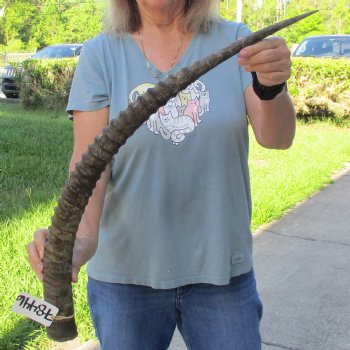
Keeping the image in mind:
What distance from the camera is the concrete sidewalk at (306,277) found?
150 inches

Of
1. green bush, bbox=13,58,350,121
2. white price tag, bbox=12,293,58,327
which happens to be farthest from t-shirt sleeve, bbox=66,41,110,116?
green bush, bbox=13,58,350,121

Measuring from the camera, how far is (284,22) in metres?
1.46

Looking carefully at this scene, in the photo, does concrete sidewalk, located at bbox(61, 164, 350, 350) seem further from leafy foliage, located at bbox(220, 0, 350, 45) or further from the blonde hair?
leafy foliage, located at bbox(220, 0, 350, 45)

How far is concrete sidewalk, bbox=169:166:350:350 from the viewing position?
12.5 feet

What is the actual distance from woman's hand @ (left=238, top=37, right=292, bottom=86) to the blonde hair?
18.5 inches

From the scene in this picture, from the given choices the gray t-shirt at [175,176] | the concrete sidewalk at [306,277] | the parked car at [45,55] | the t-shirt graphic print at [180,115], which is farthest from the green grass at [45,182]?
the parked car at [45,55]

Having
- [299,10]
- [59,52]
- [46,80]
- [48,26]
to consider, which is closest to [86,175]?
[46,80]

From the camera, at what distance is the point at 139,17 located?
2.13m

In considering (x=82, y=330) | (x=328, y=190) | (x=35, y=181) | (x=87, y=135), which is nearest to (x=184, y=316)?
(x=87, y=135)

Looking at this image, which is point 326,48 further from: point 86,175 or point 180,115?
point 86,175

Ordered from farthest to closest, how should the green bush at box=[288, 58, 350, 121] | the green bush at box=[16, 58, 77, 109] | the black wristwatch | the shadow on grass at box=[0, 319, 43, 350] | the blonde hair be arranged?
1. the green bush at box=[16, 58, 77, 109]
2. the green bush at box=[288, 58, 350, 121]
3. the shadow on grass at box=[0, 319, 43, 350]
4. the blonde hair
5. the black wristwatch

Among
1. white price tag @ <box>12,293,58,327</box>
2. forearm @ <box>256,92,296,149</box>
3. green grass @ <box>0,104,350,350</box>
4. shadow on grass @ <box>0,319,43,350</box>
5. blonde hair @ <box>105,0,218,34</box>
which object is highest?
blonde hair @ <box>105,0,218,34</box>

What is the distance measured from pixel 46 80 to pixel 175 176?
12607 millimetres

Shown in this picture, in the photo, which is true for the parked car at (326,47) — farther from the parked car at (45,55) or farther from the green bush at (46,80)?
the parked car at (45,55)
